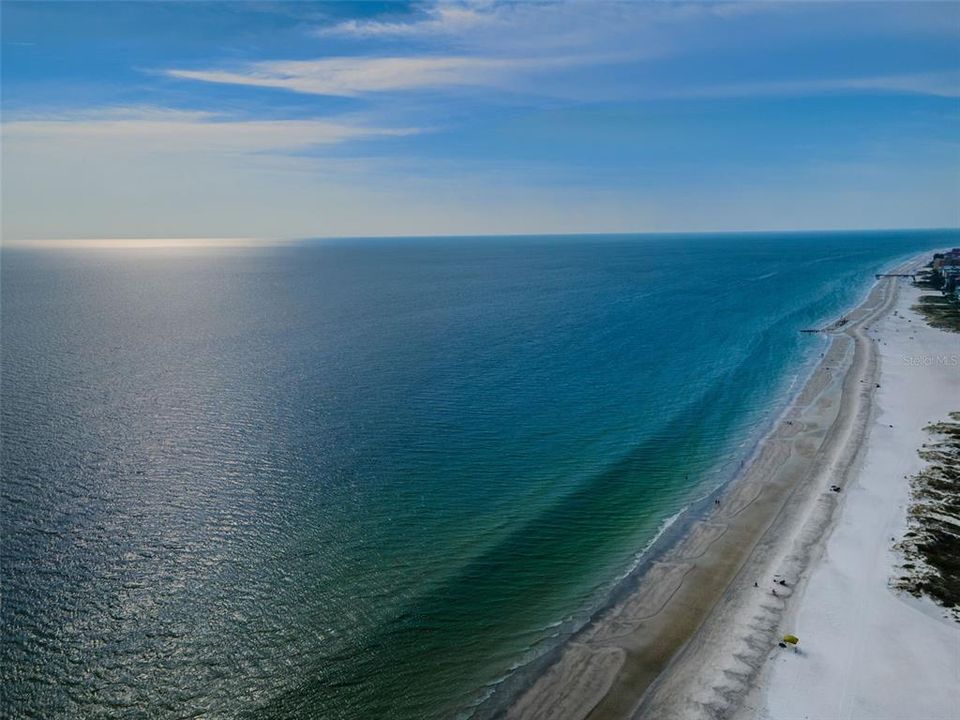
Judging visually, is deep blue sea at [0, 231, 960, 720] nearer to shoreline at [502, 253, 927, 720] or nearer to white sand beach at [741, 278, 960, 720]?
shoreline at [502, 253, 927, 720]

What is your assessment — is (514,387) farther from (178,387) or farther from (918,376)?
(918,376)

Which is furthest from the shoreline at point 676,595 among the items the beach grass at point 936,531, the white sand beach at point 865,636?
the beach grass at point 936,531

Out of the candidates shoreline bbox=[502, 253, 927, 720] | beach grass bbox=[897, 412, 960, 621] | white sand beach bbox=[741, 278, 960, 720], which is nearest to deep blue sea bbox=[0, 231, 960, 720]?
shoreline bbox=[502, 253, 927, 720]

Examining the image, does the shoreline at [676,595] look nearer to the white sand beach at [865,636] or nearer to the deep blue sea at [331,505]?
the deep blue sea at [331,505]

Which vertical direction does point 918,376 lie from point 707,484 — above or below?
above

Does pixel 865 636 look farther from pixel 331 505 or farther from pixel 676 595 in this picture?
pixel 331 505

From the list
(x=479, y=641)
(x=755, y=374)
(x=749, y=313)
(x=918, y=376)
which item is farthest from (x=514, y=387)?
(x=749, y=313)

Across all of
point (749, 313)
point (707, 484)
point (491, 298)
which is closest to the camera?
point (707, 484)
